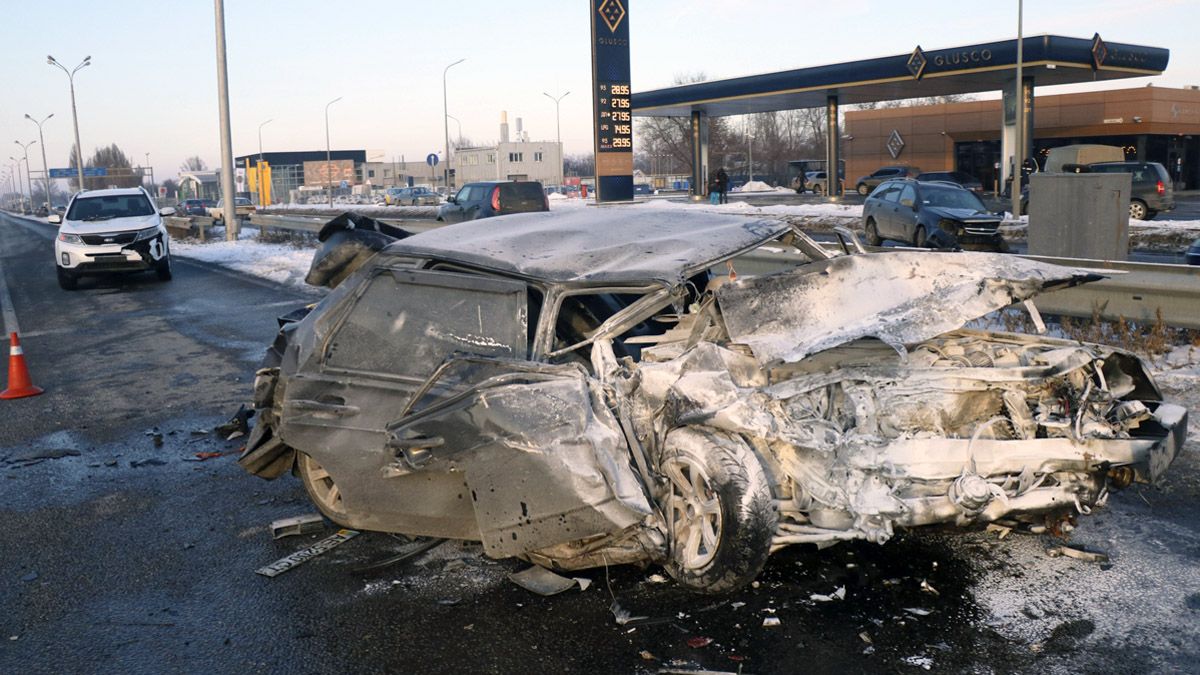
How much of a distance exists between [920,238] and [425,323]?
15.8 m

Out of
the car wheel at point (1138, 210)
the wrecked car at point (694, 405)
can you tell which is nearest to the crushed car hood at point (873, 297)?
the wrecked car at point (694, 405)

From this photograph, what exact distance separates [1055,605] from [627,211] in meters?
3.22

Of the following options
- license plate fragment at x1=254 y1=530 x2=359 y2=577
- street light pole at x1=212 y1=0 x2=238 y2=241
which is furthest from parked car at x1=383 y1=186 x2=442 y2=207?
license plate fragment at x1=254 y1=530 x2=359 y2=577

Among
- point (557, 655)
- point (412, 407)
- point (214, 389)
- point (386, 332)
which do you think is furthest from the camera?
point (214, 389)

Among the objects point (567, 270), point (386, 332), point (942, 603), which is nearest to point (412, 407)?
point (386, 332)

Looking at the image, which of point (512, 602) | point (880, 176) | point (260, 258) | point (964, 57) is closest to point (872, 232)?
point (260, 258)

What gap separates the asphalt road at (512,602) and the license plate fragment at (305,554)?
0.07m

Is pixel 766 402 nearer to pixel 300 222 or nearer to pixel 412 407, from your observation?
pixel 412 407

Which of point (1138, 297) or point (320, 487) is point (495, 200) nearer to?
point (1138, 297)

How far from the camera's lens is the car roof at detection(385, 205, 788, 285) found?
4.79m

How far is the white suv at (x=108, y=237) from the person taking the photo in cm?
1873

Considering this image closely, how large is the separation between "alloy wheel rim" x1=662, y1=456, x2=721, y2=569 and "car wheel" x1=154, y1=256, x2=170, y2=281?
17837mm

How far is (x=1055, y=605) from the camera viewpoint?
167 inches

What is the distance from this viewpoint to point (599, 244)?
17.1ft
